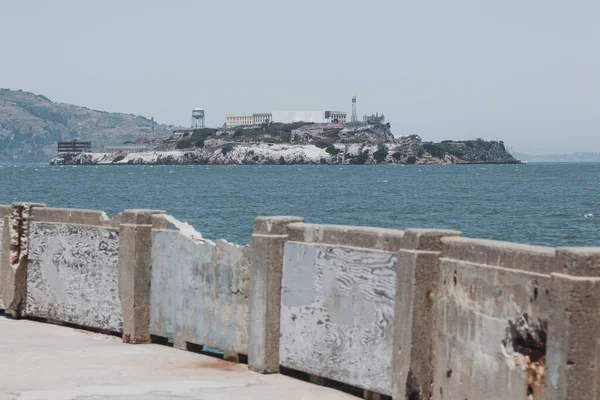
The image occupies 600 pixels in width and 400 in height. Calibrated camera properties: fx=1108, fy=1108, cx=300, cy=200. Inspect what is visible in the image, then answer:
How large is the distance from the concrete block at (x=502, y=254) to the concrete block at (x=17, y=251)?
278 inches

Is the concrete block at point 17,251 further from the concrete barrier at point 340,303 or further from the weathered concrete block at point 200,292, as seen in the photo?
the concrete barrier at point 340,303

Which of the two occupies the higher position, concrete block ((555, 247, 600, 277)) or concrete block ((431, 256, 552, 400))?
concrete block ((555, 247, 600, 277))

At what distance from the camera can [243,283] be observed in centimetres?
1134

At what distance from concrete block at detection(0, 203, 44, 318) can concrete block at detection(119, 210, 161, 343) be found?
2.15 meters

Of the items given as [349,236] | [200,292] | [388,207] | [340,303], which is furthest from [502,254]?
[388,207]

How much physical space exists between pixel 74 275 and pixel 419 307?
19.3 ft

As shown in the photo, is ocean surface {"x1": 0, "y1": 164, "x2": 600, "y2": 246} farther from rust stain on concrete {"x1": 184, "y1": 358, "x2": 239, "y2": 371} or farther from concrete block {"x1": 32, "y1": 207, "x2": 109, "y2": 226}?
rust stain on concrete {"x1": 184, "y1": 358, "x2": 239, "y2": 371}

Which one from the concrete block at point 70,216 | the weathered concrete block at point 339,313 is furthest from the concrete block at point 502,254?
the concrete block at point 70,216

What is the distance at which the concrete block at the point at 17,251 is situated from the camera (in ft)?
46.9

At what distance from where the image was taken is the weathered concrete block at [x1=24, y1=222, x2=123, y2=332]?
13133 mm

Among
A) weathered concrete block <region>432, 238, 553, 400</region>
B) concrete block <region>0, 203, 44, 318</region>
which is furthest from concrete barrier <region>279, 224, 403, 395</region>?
concrete block <region>0, 203, 44, 318</region>

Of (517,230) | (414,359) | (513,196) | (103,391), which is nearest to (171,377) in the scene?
(103,391)

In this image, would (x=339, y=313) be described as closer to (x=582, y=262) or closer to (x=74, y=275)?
(x=582, y=262)

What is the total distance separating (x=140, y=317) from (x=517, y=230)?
151 feet
